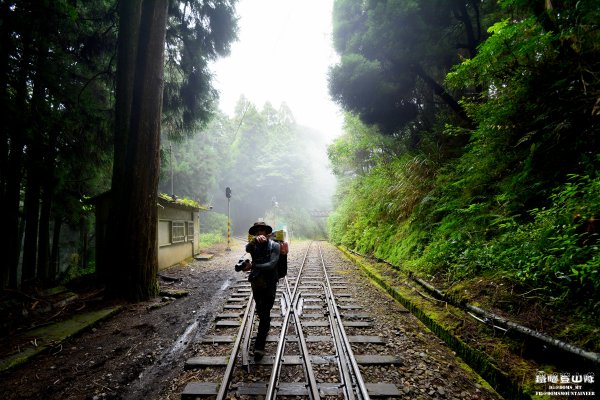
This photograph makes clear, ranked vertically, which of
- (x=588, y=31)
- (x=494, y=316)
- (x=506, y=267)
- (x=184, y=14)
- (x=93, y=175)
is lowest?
(x=494, y=316)

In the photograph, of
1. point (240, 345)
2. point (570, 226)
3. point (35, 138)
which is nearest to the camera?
point (570, 226)

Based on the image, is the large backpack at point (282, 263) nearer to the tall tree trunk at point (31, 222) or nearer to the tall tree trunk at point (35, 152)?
the tall tree trunk at point (35, 152)

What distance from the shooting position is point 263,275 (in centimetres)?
373

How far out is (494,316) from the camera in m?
3.49

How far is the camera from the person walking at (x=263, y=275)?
3688 mm

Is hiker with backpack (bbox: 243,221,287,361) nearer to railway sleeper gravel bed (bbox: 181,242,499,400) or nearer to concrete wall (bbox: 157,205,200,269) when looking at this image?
railway sleeper gravel bed (bbox: 181,242,499,400)

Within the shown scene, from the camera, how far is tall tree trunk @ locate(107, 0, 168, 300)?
6.27m

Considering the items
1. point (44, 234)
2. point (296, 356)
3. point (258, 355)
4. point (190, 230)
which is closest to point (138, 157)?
point (258, 355)

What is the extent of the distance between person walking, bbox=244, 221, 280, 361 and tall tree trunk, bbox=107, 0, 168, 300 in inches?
163

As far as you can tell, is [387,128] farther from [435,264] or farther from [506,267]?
[506,267]

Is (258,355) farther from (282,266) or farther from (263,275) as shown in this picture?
(282,266)

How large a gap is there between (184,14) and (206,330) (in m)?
10.1

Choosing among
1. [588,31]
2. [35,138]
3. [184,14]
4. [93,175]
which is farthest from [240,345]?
[184,14]

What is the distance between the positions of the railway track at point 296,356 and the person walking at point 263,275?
16.3 inches
